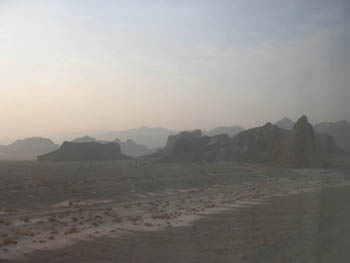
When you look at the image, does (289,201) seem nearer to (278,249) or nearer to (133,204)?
(133,204)

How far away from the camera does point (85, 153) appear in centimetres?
10856

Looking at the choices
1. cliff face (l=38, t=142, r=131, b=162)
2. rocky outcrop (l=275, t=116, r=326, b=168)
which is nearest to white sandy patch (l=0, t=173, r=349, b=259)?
rocky outcrop (l=275, t=116, r=326, b=168)

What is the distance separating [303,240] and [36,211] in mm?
14199

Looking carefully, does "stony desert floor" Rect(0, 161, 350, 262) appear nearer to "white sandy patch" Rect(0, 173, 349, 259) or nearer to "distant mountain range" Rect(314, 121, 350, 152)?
"white sandy patch" Rect(0, 173, 349, 259)

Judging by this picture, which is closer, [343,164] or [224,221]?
[224,221]

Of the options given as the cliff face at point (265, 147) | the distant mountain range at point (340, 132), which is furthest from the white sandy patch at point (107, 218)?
the distant mountain range at point (340, 132)

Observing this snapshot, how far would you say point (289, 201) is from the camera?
2741 cm

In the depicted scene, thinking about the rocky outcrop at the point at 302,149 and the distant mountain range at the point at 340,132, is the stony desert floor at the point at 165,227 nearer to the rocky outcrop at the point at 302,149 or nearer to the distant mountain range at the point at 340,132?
the rocky outcrop at the point at 302,149

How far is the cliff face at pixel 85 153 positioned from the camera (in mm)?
106562

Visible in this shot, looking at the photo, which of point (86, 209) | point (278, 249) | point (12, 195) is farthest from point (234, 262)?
point (12, 195)

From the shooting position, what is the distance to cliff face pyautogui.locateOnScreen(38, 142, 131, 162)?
107m

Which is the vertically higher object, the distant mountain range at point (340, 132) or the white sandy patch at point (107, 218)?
the distant mountain range at point (340, 132)

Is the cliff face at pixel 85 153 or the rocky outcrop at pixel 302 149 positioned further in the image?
the cliff face at pixel 85 153

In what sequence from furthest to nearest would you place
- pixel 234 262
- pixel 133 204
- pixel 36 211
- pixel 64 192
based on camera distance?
pixel 64 192 < pixel 133 204 < pixel 36 211 < pixel 234 262
